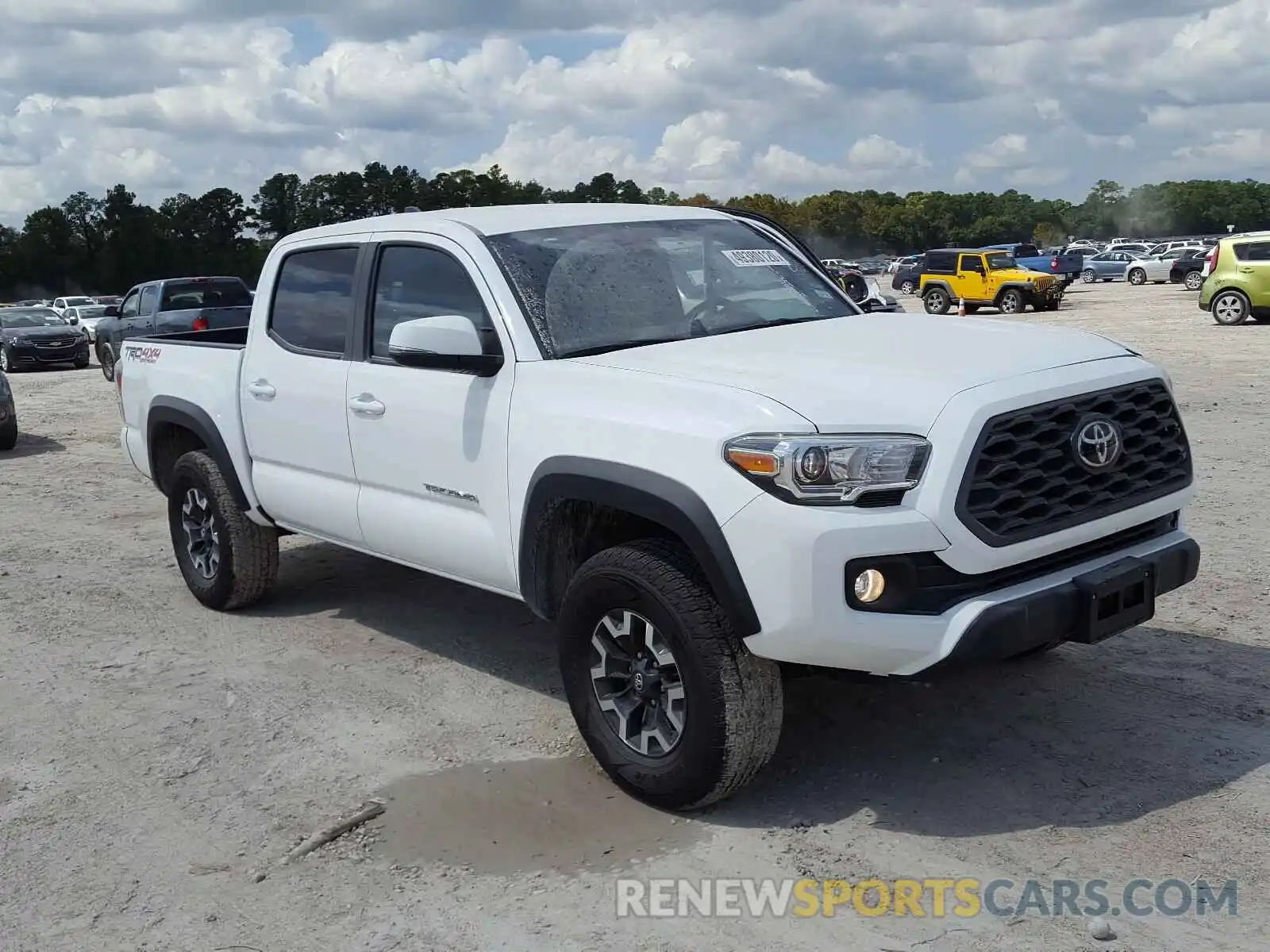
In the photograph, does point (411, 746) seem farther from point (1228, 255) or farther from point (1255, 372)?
point (1228, 255)

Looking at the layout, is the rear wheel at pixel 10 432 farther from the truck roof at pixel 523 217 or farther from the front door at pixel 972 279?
the front door at pixel 972 279

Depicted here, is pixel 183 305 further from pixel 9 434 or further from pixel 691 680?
pixel 691 680

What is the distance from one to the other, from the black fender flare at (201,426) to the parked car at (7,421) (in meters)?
7.53

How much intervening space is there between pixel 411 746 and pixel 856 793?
165 cm

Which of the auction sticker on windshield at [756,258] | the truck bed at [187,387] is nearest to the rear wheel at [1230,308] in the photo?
the auction sticker on windshield at [756,258]

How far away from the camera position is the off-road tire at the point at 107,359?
894 inches

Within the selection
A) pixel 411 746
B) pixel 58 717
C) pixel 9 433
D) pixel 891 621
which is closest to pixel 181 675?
pixel 58 717

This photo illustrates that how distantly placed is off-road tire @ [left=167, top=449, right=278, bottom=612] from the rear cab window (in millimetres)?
925

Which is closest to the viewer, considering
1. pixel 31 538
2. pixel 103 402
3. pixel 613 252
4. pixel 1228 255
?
pixel 613 252

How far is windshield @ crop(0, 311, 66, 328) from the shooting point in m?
26.6

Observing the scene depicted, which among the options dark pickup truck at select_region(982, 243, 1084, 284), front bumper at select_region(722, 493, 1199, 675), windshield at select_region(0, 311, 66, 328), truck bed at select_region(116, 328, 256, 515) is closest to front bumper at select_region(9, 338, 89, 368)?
windshield at select_region(0, 311, 66, 328)

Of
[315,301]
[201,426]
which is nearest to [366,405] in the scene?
[315,301]

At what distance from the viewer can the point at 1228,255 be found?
23938 mm

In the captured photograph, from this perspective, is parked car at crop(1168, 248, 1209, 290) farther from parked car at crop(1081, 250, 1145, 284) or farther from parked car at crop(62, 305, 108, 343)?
parked car at crop(62, 305, 108, 343)
